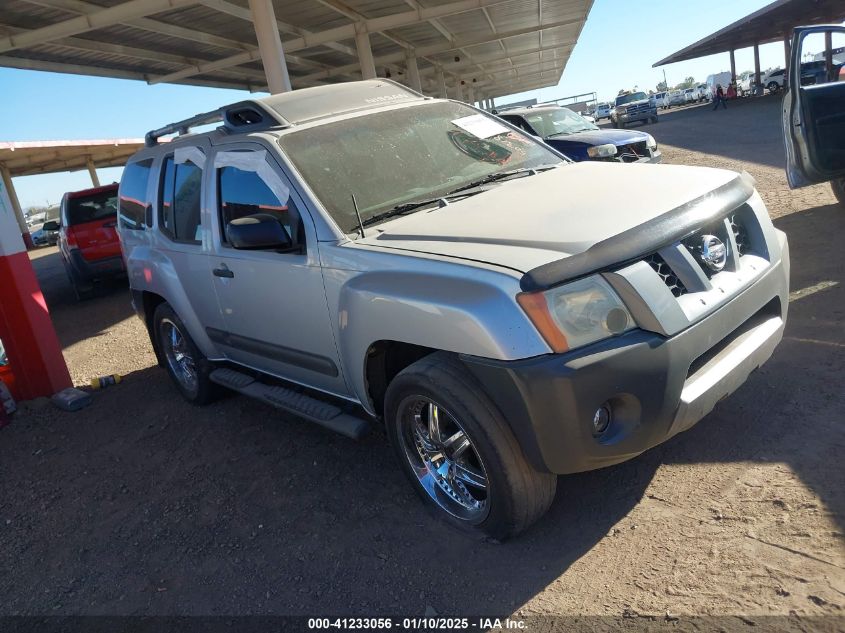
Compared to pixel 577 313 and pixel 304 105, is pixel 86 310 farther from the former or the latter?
pixel 577 313

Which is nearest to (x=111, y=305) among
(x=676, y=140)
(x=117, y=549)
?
(x=117, y=549)

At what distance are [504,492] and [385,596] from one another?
0.68 metres

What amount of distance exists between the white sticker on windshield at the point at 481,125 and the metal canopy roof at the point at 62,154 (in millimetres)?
21993

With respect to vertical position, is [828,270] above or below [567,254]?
below

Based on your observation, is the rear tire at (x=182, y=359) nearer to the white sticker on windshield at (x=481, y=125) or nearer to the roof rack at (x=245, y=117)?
the roof rack at (x=245, y=117)

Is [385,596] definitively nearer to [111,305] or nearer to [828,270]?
[828,270]

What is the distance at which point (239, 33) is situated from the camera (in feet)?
66.6

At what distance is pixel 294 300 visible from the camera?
3535 mm

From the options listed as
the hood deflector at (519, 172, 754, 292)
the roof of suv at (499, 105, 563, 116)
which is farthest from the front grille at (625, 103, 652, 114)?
the hood deflector at (519, 172, 754, 292)

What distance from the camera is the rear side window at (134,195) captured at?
5156 mm

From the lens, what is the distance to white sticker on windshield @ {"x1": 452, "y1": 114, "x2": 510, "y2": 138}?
4191 mm

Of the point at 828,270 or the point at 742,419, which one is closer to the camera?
the point at 742,419

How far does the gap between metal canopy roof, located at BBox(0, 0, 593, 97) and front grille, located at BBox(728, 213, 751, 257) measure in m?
14.3

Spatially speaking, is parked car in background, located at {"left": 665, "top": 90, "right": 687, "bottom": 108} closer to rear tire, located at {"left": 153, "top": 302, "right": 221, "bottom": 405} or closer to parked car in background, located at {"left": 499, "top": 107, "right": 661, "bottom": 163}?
parked car in background, located at {"left": 499, "top": 107, "right": 661, "bottom": 163}
